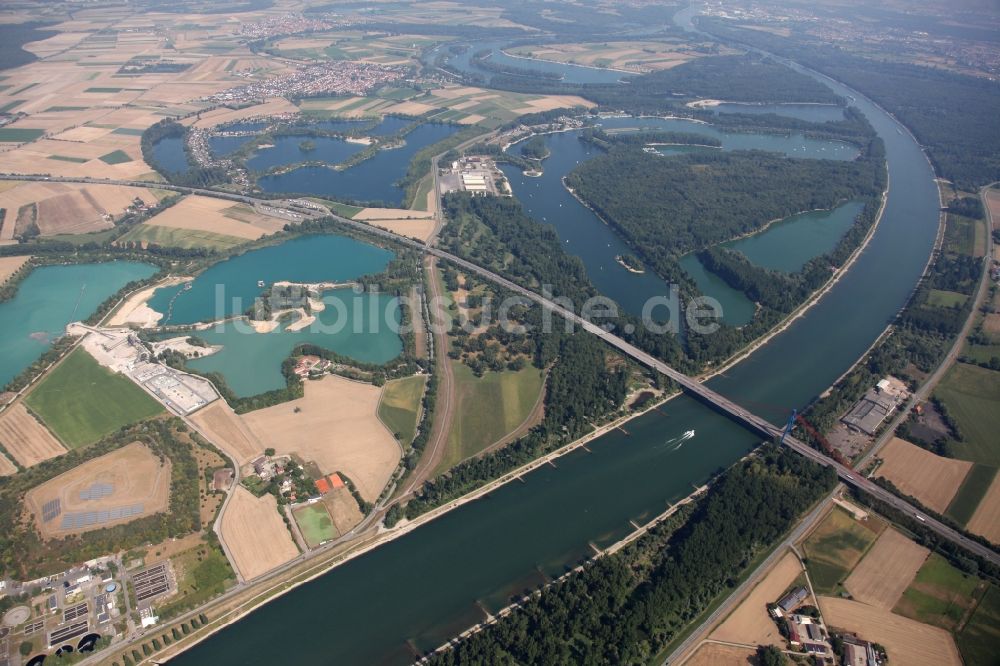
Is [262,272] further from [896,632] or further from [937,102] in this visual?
[937,102]

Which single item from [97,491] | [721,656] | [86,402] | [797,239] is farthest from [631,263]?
[97,491]

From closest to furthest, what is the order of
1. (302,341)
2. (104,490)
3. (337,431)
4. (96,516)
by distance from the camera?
(96,516) < (104,490) < (337,431) < (302,341)

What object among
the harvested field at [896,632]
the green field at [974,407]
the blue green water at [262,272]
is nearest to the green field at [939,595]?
the harvested field at [896,632]

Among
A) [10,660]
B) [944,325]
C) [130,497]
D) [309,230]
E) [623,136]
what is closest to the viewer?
[10,660]

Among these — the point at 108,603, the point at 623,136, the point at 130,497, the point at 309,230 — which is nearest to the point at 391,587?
the point at 108,603

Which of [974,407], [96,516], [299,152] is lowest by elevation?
[96,516]

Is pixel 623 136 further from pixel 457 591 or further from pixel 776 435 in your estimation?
pixel 457 591

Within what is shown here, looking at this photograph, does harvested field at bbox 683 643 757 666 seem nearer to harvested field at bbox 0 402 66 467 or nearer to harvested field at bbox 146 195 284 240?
harvested field at bbox 0 402 66 467
